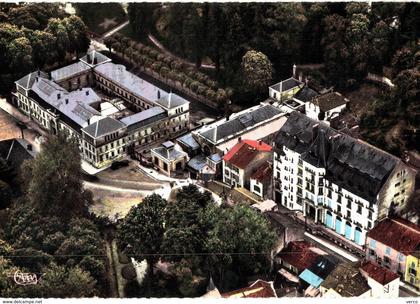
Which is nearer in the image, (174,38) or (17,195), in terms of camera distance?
(17,195)

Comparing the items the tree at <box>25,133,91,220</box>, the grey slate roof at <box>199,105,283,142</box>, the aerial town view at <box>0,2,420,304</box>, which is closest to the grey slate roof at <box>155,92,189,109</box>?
the aerial town view at <box>0,2,420,304</box>

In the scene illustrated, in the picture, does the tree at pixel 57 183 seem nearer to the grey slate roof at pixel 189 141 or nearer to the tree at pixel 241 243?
the tree at pixel 241 243

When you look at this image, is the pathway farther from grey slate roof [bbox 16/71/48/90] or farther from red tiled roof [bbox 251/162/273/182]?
red tiled roof [bbox 251/162/273/182]

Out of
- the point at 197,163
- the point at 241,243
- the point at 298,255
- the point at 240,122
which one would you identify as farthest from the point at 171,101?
the point at 298,255

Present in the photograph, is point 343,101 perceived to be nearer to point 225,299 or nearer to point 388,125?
point 388,125

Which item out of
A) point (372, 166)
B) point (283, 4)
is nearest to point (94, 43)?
point (283, 4)

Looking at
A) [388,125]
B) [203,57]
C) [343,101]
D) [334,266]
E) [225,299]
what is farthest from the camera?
[203,57]

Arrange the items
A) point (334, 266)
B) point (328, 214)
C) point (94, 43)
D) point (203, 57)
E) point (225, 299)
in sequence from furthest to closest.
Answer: point (94, 43)
point (203, 57)
point (328, 214)
point (334, 266)
point (225, 299)
